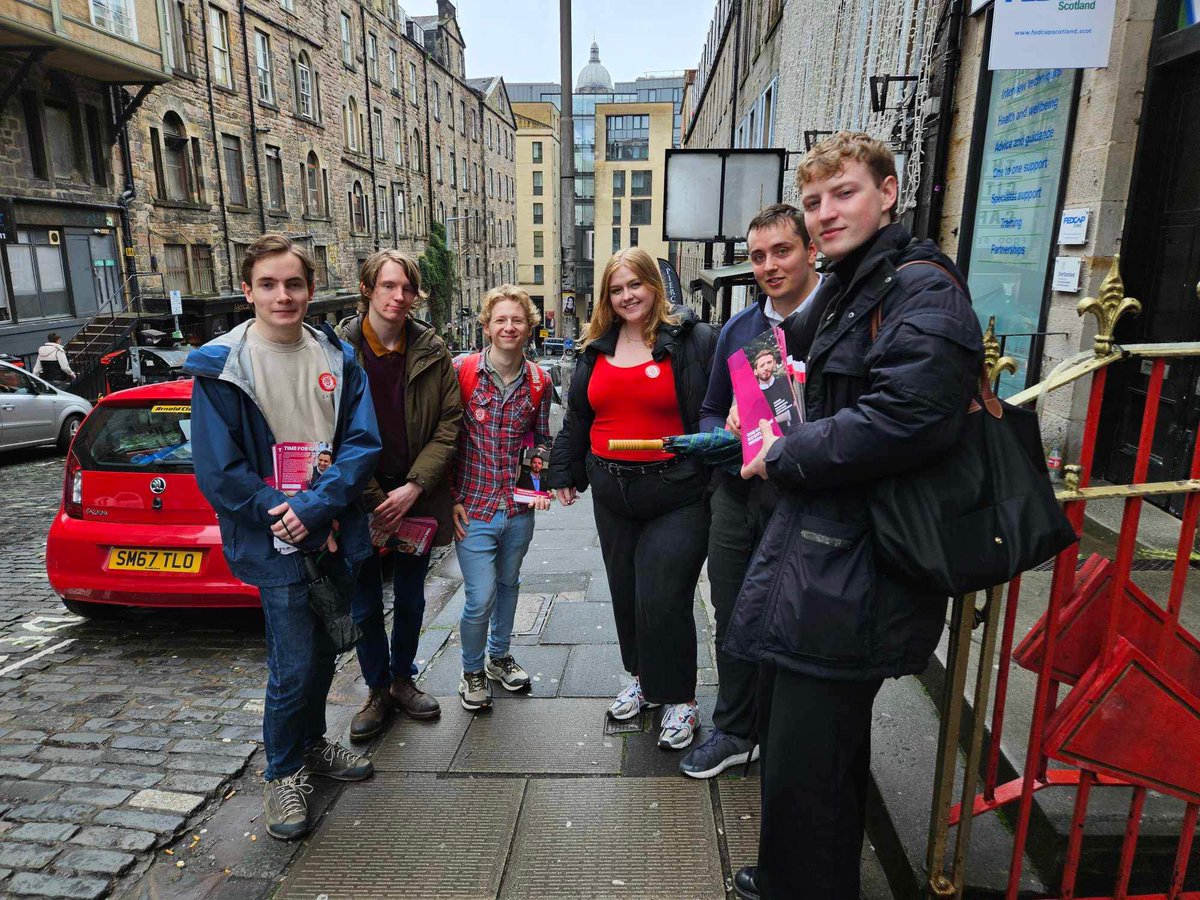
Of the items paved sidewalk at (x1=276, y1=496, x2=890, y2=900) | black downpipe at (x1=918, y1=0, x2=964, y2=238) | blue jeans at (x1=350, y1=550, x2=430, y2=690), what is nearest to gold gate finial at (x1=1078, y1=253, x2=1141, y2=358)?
paved sidewalk at (x1=276, y1=496, x2=890, y2=900)

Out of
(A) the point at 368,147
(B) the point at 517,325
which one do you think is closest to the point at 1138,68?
(B) the point at 517,325

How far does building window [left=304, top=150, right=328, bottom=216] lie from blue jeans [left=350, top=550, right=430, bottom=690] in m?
28.5

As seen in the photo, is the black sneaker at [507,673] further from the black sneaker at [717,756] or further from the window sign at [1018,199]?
the window sign at [1018,199]

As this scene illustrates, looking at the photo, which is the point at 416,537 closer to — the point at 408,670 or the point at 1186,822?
the point at 408,670

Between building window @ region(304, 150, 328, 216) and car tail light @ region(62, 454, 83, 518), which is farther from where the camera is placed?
building window @ region(304, 150, 328, 216)

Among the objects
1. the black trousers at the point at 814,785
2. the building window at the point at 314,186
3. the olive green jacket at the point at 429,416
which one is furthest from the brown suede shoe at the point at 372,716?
the building window at the point at 314,186

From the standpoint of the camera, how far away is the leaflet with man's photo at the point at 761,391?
207 cm

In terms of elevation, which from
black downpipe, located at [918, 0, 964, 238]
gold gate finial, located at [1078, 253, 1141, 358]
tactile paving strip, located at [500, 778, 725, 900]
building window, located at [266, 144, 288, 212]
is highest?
building window, located at [266, 144, 288, 212]

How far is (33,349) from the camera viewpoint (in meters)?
18.1

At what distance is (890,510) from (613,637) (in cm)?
304

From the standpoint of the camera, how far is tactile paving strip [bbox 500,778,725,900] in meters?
2.45

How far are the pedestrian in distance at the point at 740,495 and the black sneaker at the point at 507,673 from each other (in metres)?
1.02

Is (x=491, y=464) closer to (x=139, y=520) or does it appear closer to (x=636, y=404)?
(x=636, y=404)

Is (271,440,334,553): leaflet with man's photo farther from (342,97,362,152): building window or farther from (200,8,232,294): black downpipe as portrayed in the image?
(342,97,362,152): building window
